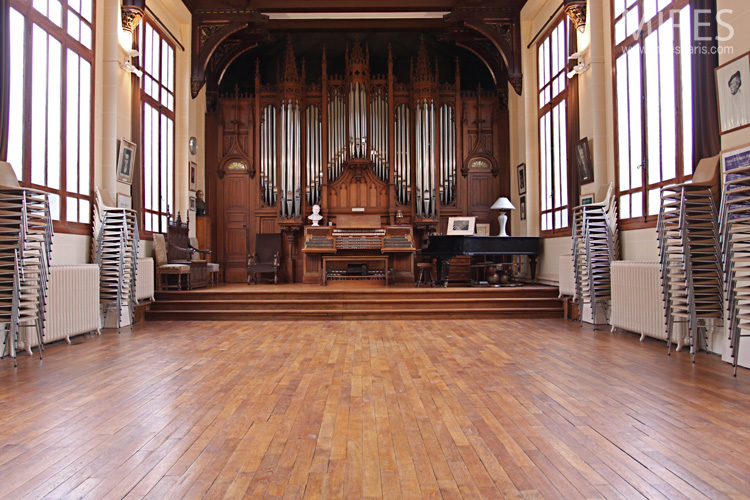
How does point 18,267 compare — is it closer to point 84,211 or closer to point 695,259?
point 84,211

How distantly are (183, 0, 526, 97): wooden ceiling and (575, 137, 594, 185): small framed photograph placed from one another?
3101 mm

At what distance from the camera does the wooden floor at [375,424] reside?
196 cm

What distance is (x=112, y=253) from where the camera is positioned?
629cm

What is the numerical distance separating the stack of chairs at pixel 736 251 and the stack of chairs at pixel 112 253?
6013 mm

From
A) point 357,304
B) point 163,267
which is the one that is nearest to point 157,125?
point 163,267

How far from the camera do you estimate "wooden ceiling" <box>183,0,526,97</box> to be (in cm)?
966

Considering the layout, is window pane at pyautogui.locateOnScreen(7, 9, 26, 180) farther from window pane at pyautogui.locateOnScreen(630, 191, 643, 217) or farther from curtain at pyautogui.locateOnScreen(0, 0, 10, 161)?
window pane at pyautogui.locateOnScreen(630, 191, 643, 217)

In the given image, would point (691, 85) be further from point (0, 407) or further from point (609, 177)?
point (0, 407)

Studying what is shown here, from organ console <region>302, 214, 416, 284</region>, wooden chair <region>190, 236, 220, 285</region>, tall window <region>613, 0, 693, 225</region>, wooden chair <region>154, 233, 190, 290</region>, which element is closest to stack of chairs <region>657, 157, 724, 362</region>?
tall window <region>613, 0, 693, 225</region>

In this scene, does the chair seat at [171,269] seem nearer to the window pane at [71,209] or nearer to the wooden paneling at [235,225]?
the window pane at [71,209]

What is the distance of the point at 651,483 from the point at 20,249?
15.5 feet

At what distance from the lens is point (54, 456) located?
2234mm

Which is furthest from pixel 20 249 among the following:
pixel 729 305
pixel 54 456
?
pixel 729 305

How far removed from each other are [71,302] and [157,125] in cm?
413
